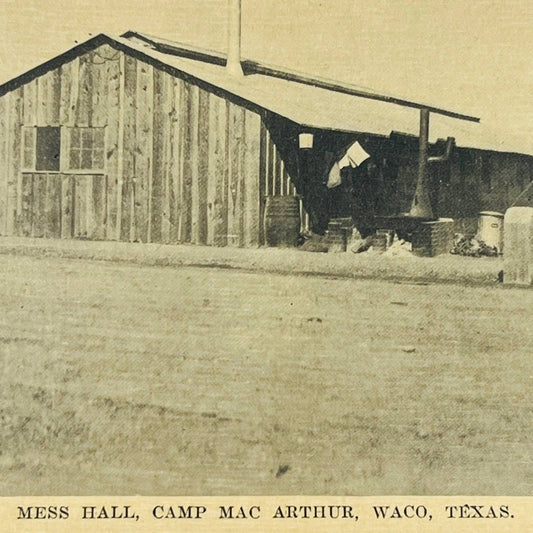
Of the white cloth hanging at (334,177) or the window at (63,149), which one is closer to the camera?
the window at (63,149)

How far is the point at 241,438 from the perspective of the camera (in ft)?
16.5

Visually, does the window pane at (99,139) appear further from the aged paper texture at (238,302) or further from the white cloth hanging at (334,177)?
the white cloth hanging at (334,177)

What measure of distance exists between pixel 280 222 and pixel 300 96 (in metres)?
4.83

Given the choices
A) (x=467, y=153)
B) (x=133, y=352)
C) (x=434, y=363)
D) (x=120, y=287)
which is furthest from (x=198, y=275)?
(x=467, y=153)

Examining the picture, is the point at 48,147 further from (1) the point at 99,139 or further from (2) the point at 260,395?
(2) the point at 260,395

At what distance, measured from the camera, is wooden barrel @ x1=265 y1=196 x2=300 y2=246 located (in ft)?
44.2

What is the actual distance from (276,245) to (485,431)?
862 cm

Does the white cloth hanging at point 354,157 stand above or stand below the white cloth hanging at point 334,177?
above

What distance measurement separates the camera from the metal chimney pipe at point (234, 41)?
14.9 metres

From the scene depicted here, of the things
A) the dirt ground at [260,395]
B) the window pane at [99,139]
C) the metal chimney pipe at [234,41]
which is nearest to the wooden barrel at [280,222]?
the window pane at [99,139]

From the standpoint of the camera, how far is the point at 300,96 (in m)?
17.2

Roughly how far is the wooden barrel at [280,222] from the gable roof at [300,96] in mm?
1421

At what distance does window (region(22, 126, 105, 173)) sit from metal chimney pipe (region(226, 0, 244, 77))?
339 centimetres
